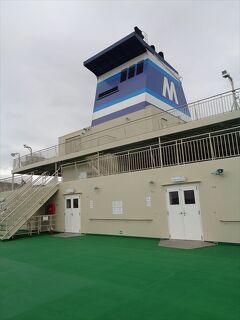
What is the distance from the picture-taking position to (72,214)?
13.9m

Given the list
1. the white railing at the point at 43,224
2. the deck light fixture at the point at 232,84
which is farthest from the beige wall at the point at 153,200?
the deck light fixture at the point at 232,84

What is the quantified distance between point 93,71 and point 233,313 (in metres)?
17.2

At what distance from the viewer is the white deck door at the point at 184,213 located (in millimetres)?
9336

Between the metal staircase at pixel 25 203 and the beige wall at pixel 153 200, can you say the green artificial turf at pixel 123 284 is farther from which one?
the metal staircase at pixel 25 203

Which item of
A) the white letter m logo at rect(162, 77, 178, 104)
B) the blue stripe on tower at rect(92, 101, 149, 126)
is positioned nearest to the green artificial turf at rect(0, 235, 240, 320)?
the blue stripe on tower at rect(92, 101, 149, 126)

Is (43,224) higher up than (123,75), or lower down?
lower down

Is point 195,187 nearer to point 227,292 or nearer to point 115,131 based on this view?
point 227,292

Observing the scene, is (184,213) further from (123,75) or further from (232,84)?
(123,75)

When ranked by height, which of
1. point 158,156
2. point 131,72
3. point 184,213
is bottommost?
point 184,213

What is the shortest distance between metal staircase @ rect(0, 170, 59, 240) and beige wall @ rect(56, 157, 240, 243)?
3.05 feet

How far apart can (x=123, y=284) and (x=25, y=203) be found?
32.0ft

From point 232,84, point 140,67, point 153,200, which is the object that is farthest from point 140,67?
point 153,200

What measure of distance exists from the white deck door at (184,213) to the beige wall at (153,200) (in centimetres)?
21

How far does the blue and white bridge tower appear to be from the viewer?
1552cm
